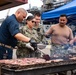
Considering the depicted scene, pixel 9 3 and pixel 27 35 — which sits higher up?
pixel 9 3

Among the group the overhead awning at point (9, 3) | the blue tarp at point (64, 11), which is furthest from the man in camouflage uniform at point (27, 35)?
the blue tarp at point (64, 11)

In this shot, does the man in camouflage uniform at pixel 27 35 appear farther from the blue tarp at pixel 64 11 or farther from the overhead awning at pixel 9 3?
the blue tarp at pixel 64 11

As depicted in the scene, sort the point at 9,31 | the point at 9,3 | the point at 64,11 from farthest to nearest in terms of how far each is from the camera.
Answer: the point at 64,11, the point at 9,31, the point at 9,3

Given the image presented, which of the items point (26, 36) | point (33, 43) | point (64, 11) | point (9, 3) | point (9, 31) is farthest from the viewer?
point (64, 11)

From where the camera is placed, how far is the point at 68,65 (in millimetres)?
3270

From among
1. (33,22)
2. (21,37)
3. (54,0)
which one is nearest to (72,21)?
(33,22)

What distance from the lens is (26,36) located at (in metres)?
4.47

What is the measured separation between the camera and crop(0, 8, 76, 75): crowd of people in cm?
365

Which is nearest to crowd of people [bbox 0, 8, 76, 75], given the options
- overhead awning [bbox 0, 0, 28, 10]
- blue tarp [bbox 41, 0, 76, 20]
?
overhead awning [bbox 0, 0, 28, 10]

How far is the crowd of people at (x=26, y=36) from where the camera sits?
3651 mm

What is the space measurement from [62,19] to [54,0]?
34.9 feet

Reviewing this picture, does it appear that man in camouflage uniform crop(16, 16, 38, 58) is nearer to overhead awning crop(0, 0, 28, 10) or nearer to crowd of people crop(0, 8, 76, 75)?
crowd of people crop(0, 8, 76, 75)

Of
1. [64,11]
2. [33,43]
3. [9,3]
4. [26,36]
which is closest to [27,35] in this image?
[26,36]

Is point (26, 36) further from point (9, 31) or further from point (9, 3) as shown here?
point (9, 3)
